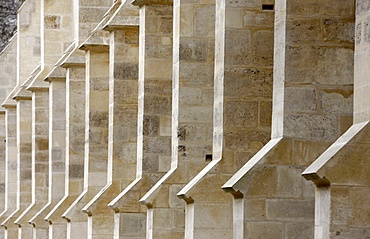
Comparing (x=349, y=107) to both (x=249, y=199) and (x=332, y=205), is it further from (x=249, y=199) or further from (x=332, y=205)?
(x=332, y=205)

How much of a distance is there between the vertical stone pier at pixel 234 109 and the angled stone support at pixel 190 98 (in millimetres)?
1664

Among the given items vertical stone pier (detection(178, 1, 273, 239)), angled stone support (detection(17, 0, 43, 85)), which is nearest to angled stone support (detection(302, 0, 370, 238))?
vertical stone pier (detection(178, 1, 273, 239))

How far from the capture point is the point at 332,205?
41.5ft

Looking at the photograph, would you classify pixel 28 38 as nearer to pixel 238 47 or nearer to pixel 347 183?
pixel 238 47

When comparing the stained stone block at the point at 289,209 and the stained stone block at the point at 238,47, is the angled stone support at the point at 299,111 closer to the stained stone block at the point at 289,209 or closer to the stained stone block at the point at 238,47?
the stained stone block at the point at 289,209

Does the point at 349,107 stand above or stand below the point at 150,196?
above

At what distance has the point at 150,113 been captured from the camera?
2120 cm

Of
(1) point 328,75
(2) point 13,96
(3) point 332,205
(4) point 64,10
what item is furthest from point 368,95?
(2) point 13,96

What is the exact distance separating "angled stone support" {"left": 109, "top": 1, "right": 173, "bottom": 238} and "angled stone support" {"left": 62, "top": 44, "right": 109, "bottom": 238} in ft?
12.9

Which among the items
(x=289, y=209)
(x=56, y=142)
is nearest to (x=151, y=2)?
(x=289, y=209)

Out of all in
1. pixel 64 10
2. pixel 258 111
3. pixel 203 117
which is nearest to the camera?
pixel 258 111

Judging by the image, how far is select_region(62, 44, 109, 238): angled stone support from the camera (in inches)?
1009

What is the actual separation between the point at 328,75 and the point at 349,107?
0.36 m

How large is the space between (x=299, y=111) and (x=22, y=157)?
20264mm
